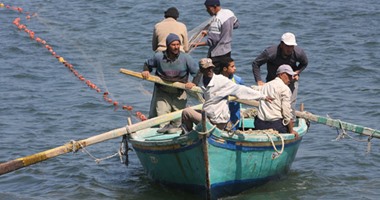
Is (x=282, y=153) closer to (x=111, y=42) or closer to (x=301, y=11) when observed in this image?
(x=111, y=42)

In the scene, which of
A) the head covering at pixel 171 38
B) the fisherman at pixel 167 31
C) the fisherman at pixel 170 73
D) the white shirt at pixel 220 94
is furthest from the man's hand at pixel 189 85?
the white shirt at pixel 220 94

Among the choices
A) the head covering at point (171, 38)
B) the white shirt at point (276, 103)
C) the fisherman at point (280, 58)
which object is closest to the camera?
the white shirt at point (276, 103)

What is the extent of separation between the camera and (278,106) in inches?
410

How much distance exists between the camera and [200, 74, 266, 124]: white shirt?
9.61 m

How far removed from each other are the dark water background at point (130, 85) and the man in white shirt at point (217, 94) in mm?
1383

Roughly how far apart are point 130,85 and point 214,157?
7.85 meters

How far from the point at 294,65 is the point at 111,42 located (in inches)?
440

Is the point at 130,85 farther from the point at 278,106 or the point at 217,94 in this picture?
the point at 217,94

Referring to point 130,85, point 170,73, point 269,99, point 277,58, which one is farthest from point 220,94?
point 130,85

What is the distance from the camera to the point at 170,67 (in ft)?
35.9

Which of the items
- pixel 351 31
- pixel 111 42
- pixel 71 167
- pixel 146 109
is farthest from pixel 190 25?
pixel 71 167

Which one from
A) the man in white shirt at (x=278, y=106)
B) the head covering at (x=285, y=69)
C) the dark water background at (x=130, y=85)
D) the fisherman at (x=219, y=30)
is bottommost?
the dark water background at (x=130, y=85)

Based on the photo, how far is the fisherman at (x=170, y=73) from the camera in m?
10.8

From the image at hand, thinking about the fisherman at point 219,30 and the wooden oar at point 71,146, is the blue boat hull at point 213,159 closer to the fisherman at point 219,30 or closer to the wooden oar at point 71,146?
the wooden oar at point 71,146
